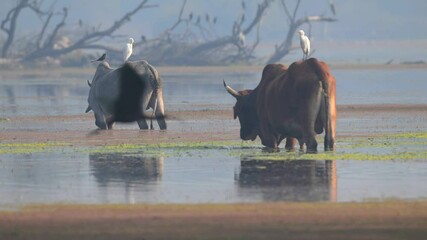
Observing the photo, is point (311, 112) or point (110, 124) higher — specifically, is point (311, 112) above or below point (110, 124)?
above

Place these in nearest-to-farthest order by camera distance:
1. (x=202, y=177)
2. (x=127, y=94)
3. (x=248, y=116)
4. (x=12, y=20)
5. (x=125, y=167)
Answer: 1. (x=202, y=177)
2. (x=125, y=167)
3. (x=248, y=116)
4. (x=127, y=94)
5. (x=12, y=20)

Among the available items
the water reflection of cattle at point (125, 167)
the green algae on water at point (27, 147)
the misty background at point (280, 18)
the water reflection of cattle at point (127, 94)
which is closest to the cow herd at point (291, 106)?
the water reflection of cattle at point (125, 167)

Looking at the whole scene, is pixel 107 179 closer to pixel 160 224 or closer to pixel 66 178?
pixel 66 178

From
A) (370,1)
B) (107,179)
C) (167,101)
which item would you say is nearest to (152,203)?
(107,179)

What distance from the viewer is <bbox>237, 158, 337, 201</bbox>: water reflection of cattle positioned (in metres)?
16.1

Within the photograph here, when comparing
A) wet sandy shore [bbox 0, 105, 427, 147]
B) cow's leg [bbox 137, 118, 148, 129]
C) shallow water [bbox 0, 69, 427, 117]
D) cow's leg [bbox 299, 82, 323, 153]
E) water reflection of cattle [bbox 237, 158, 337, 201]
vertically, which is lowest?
shallow water [bbox 0, 69, 427, 117]

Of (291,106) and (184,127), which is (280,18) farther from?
(291,106)

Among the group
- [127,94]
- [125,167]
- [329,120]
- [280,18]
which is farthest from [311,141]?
[280,18]

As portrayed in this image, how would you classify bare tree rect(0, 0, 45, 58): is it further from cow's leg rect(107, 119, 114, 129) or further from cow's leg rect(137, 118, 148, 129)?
cow's leg rect(137, 118, 148, 129)

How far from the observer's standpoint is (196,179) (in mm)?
18000

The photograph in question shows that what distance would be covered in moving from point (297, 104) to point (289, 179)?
3.07m

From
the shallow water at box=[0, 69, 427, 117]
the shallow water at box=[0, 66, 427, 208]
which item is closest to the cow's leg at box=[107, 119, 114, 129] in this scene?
the shallow water at box=[0, 66, 427, 208]

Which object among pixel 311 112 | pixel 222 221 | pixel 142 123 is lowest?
pixel 142 123

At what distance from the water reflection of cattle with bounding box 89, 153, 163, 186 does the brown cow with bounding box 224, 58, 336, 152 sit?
191 cm
